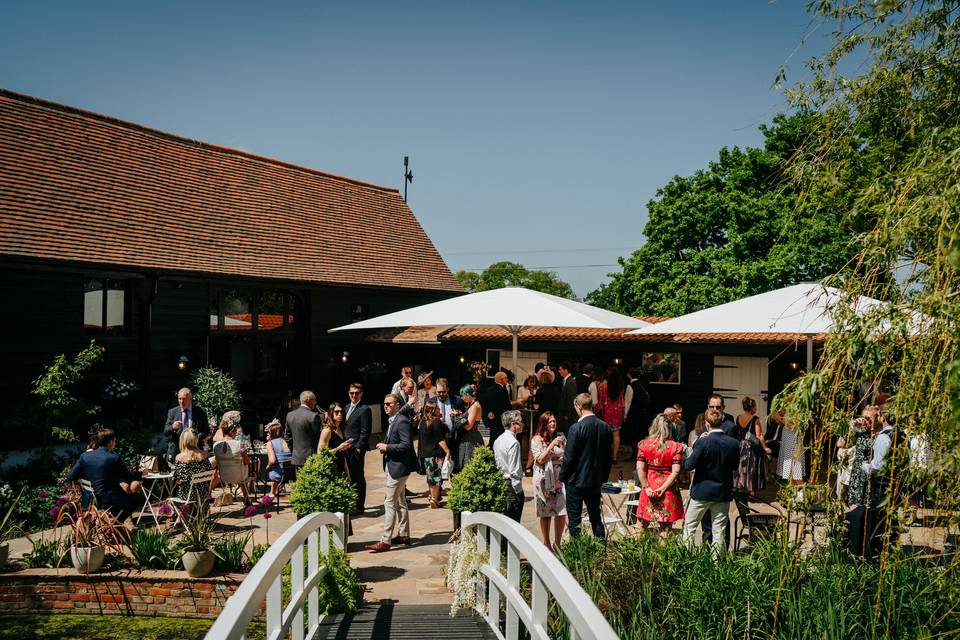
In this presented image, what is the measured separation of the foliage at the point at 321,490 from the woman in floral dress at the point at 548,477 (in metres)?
2.03

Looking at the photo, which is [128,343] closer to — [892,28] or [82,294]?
[82,294]

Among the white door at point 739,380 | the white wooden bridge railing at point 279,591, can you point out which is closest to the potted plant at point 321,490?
the white wooden bridge railing at point 279,591

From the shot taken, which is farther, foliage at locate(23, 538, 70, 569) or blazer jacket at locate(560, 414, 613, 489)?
foliage at locate(23, 538, 70, 569)

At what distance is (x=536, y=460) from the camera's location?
7.43 metres

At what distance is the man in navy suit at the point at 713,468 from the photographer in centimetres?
667

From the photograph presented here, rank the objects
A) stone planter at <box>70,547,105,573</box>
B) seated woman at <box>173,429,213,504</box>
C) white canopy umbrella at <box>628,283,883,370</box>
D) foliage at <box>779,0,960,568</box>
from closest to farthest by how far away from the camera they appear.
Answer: foliage at <box>779,0,960,568</box>, stone planter at <box>70,547,105,573</box>, white canopy umbrella at <box>628,283,883,370</box>, seated woman at <box>173,429,213,504</box>

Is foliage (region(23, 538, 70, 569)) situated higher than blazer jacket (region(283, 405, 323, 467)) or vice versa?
blazer jacket (region(283, 405, 323, 467))

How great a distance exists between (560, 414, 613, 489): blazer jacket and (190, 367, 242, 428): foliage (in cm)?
875

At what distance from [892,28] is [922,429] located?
426 cm

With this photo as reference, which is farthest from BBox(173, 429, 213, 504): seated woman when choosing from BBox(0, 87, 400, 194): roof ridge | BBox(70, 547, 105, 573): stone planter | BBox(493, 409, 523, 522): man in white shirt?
BBox(0, 87, 400, 194): roof ridge

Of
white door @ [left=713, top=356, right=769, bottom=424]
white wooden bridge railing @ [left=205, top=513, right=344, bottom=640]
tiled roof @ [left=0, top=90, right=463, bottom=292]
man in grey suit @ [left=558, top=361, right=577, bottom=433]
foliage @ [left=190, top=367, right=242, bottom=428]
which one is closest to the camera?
white wooden bridge railing @ [left=205, top=513, right=344, bottom=640]

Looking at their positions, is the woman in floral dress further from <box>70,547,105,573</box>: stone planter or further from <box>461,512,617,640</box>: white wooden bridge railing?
<box>70,547,105,573</box>: stone planter

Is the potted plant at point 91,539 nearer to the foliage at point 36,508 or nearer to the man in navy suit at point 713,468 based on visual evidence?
the foliage at point 36,508

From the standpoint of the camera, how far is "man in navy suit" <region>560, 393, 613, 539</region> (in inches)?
279
